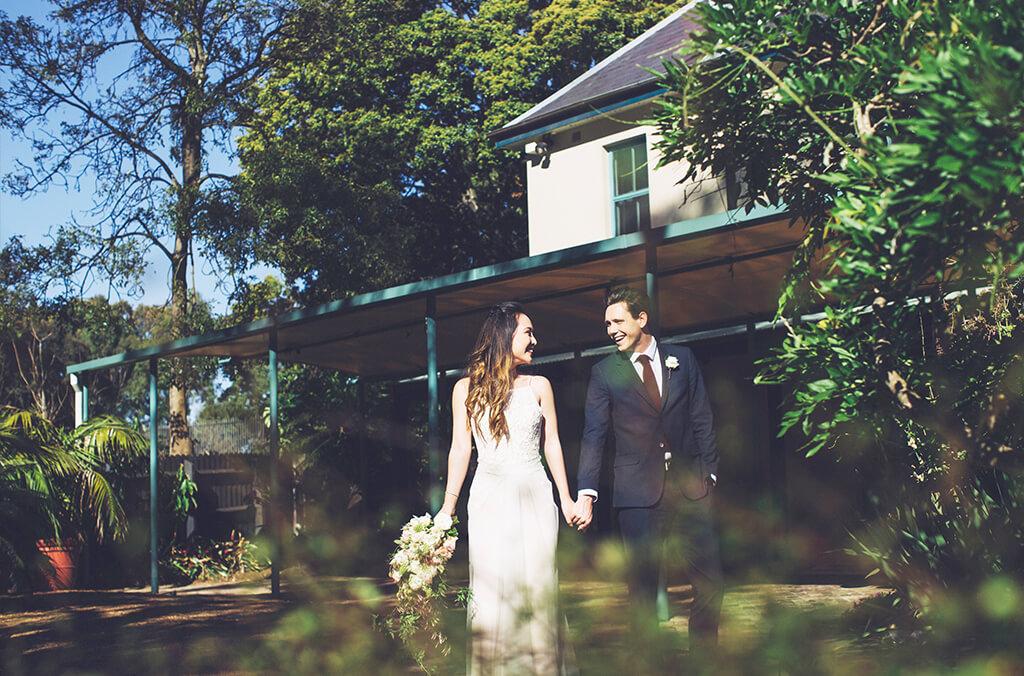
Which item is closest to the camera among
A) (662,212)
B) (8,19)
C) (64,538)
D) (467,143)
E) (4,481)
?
(4,481)

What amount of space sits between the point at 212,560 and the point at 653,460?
12.4 meters

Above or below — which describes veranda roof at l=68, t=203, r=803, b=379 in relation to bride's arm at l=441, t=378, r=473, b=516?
above

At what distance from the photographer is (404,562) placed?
5.54m

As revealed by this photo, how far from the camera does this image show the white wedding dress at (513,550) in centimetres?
555

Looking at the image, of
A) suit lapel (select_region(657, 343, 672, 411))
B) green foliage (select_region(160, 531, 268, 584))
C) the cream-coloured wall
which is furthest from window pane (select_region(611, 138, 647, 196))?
suit lapel (select_region(657, 343, 672, 411))

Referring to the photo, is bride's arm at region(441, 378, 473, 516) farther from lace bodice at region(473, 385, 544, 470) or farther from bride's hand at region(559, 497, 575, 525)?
bride's hand at region(559, 497, 575, 525)

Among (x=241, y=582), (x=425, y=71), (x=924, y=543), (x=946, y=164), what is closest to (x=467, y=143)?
(x=425, y=71)

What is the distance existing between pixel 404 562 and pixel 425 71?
72.4 ft

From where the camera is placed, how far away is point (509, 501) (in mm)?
5684

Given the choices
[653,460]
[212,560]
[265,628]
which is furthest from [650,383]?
[212,560]

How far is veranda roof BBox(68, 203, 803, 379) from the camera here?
28.3 feet

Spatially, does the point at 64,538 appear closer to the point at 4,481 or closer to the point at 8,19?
the point at 4,481

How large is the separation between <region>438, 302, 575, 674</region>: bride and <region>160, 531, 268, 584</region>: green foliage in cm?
1147

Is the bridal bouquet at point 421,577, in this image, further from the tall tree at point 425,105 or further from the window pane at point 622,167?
the tall tree at point 425,105
